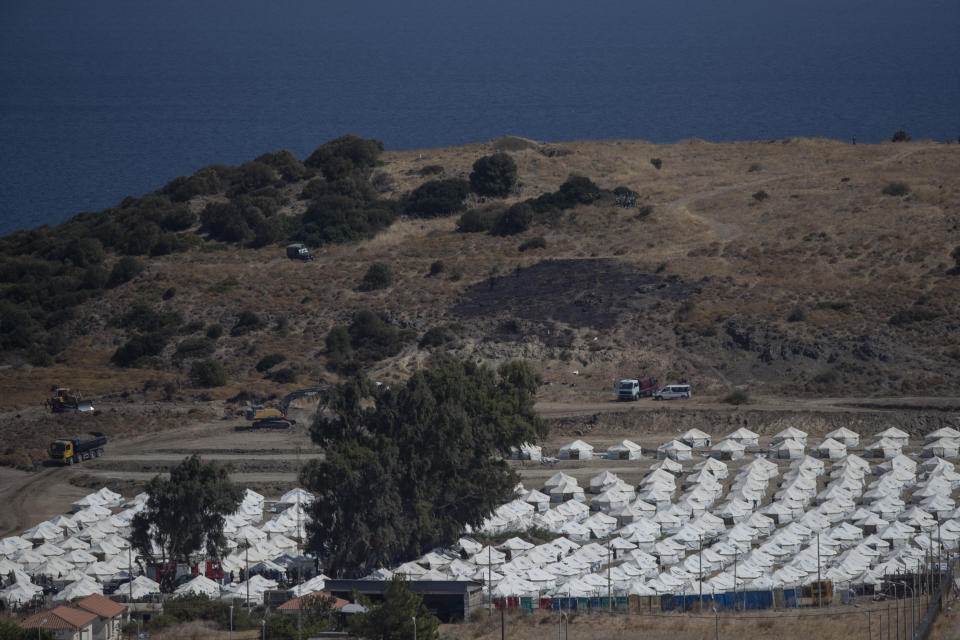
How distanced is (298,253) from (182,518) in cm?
6265

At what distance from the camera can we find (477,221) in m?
123

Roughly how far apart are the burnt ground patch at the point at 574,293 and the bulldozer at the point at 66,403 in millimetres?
30097

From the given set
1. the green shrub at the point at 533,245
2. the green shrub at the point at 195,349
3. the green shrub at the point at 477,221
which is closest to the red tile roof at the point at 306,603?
the green shrub at the point at 195,349

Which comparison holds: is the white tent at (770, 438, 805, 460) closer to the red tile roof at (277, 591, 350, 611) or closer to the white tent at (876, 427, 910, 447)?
A: the white tent at (876, 427, 910, 447)

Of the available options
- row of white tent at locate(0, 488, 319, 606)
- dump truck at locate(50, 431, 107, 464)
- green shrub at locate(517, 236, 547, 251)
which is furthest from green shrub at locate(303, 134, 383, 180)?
row of white tent at locate(0, 488, 319, 606)

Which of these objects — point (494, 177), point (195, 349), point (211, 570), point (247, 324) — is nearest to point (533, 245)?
point (494, 177)

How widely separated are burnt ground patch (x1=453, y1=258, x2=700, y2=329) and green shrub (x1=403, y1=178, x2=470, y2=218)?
19.7 m

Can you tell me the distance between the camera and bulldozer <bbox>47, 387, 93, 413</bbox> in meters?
89.7

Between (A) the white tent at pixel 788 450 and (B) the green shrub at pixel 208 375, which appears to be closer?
(A) the white tent at pixel 788 450

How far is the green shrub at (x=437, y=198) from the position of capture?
424ft

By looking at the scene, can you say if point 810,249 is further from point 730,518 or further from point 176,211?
point 176,211

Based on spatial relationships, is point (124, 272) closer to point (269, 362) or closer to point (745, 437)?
point (269, 362)

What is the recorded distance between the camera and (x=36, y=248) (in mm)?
127000

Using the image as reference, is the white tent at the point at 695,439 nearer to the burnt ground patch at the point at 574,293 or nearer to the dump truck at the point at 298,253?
the burnt ground patch at the point at 574,293
